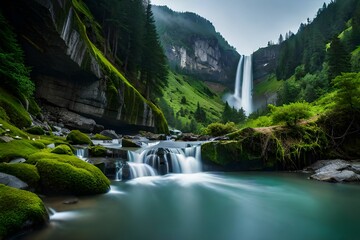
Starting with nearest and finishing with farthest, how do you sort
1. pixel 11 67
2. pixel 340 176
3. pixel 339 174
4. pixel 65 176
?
pixel 65 176, pixel 340 176, pixel 339 174, pixel 11 67

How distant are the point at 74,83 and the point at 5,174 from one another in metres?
23.1

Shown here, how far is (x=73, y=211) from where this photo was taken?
683cm

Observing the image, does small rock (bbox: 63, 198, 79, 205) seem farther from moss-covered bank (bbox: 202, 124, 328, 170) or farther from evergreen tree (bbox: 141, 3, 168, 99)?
evergreen tree (bbox: 141, 3, 168, 99)

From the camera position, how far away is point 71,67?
24.5 meters

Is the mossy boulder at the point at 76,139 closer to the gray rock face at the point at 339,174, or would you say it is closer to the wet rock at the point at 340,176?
the gray rock face at the point at 339,174

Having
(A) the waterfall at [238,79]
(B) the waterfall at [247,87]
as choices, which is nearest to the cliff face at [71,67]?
(B) the waterfall at [247,87]

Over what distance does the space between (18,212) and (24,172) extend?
275 centimetres

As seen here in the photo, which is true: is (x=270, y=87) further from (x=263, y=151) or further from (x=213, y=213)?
(x=213, y=213)

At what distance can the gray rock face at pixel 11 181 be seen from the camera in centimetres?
666

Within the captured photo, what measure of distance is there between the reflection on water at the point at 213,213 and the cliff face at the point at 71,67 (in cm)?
1521

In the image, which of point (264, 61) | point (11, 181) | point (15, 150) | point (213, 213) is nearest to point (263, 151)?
point (213, 213)

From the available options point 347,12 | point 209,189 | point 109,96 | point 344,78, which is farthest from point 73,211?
point 347,12

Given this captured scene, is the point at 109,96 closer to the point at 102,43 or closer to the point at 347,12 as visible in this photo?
the point at 102,43

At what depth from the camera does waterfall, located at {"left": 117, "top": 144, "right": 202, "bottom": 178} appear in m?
13.7
